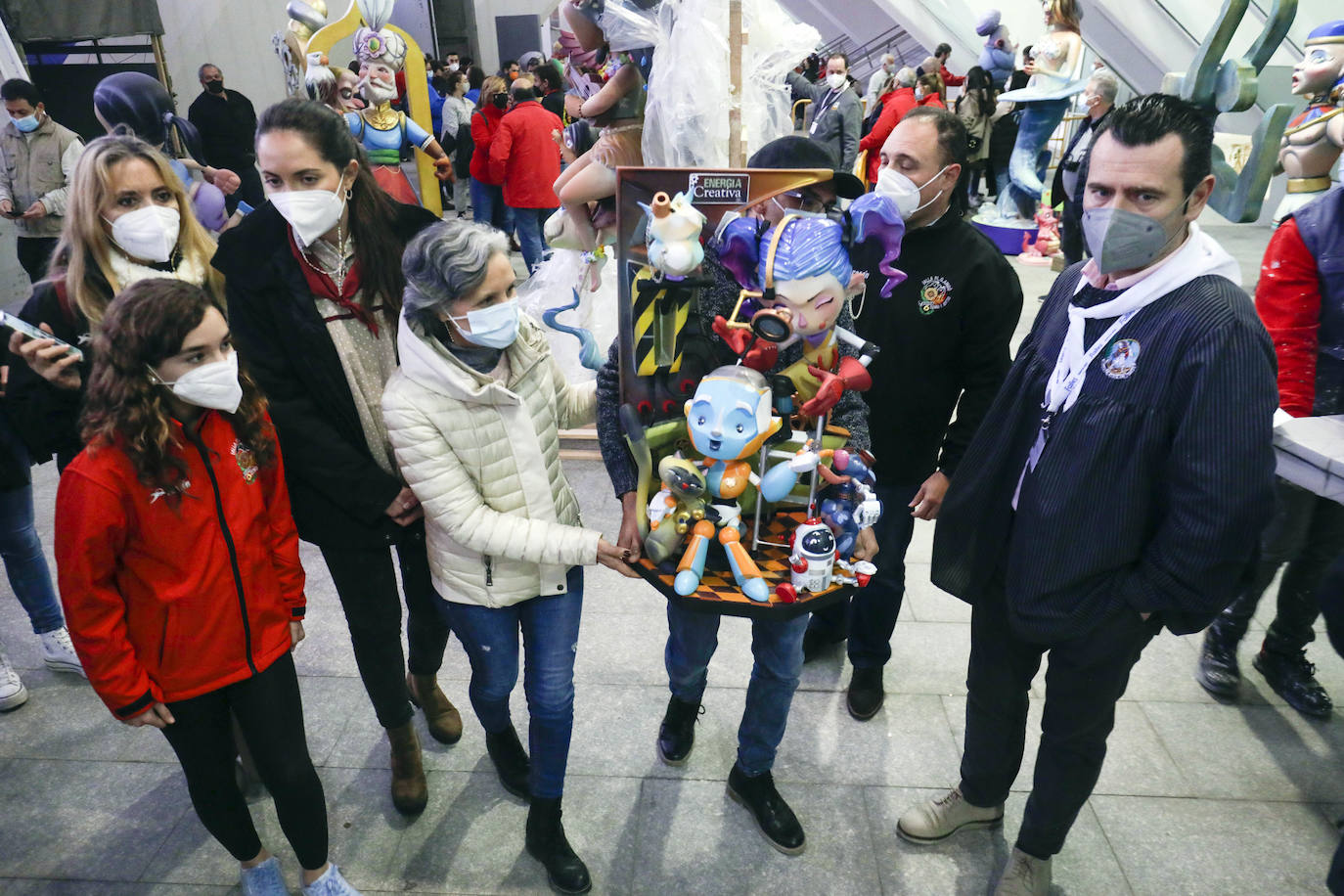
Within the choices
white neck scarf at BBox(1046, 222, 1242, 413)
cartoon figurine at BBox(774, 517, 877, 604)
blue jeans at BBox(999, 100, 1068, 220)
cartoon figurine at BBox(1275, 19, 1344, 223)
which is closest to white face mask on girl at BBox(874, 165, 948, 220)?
white neck scarf at BBox(1046, 222, 1242, 413)

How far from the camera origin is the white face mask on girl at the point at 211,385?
158 cm

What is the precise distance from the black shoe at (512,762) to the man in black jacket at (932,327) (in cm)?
114

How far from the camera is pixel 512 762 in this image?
2.34 metres

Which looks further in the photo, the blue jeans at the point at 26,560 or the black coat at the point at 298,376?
the blue jeans at the point at 26,560

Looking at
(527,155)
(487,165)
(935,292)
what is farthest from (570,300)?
(487,165)

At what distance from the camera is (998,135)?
884 centimetres

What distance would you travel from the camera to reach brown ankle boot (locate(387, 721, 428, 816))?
2299mm

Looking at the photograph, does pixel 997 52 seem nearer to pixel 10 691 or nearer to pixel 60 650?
pixel 60 650

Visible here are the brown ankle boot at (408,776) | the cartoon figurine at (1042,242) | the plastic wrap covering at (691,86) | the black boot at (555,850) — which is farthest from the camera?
the cartoon figurine at (1042,242)

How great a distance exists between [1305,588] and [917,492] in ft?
4.43

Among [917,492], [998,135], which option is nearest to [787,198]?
[917,492]

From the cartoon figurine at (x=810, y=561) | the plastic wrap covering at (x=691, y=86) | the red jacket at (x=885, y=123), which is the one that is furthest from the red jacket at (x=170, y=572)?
the red jacket at (x=885, y=123)

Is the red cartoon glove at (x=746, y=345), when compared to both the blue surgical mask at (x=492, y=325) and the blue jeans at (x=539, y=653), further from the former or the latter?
the blue jeans at (x=539, y=653)

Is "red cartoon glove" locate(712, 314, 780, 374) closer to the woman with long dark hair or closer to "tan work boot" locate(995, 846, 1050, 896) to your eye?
the woman with long dark hair
